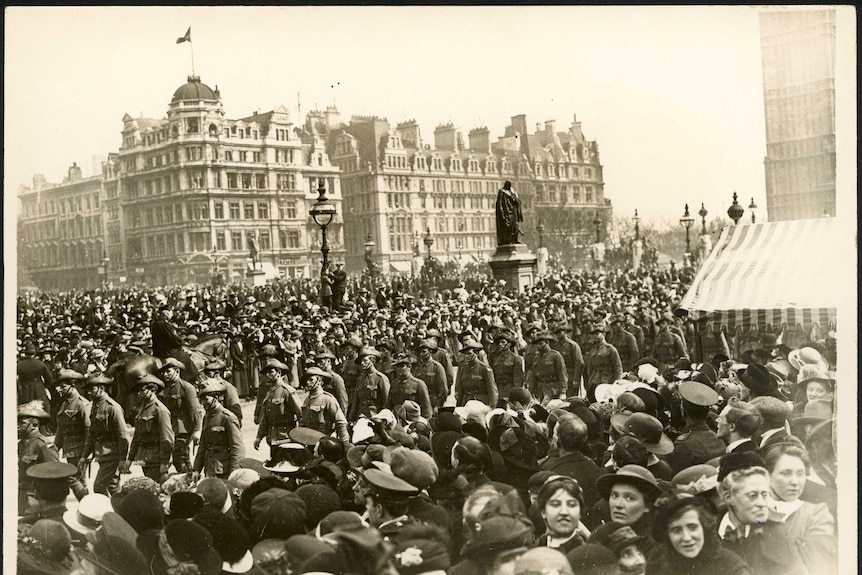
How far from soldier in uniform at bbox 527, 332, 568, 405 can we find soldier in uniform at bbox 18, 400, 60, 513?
4747mm

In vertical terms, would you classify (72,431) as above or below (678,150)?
below

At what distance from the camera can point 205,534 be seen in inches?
218

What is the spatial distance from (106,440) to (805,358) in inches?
252

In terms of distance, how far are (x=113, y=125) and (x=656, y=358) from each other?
6430 millimetres

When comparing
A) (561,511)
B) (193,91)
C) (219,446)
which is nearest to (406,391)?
(219,446)

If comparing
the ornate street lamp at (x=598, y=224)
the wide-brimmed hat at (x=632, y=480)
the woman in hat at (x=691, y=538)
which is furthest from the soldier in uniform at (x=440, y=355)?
the woman in hat at (x=691, y=538)

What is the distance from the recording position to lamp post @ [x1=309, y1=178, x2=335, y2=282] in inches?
344

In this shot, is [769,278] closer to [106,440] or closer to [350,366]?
[350,366]

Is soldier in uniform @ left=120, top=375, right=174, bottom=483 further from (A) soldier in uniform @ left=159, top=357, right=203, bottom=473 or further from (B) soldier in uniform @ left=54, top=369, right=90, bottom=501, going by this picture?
(B) soldier in uniform @ left=54, top=369, right=90, bottom=501

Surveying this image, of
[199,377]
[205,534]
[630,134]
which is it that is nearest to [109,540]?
[205,534]

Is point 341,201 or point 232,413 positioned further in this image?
point 341,201

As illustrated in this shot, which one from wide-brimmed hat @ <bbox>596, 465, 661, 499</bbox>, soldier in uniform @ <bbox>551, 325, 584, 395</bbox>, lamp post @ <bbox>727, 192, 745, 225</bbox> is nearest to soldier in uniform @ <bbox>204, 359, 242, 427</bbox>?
wide-brimmed hat @ <bbox>596, 465, 661, 499</bbox>

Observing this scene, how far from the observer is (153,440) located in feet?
23.0

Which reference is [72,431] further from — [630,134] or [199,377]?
[630,134]
